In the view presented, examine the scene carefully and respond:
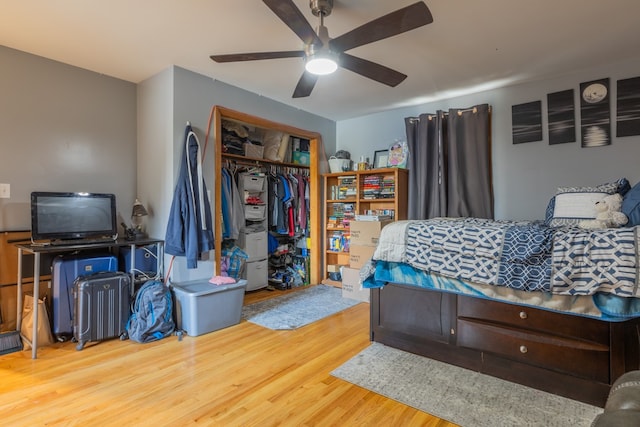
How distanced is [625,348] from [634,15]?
215 cm

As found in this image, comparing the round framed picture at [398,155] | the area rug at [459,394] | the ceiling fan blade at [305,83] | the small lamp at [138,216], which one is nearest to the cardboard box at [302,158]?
the round framed picture at [398,155]

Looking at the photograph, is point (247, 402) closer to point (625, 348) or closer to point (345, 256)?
point (625, 348)

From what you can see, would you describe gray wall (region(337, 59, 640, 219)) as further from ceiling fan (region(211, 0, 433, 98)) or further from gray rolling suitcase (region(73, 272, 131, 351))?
gray rolling suitcase (region(73, 272, 131, 351))

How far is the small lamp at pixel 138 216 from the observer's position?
3.12 m

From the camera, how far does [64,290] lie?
2.55 meters

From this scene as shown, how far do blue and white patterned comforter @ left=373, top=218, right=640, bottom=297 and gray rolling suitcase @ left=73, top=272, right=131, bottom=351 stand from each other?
214cm

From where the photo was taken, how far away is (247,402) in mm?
1823

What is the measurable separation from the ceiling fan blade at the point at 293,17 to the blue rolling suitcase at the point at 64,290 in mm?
2419

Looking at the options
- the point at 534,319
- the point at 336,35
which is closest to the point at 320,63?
the point at 336,35

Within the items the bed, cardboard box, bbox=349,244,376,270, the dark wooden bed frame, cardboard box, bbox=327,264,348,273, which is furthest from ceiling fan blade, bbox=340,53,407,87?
cardboard box, bbox=327,264,348,273

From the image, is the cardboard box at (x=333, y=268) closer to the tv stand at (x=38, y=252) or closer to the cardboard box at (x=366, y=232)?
the cardboard box at (x=366, y=232)

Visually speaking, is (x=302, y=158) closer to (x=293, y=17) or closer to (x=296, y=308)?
(x=296, y=308)

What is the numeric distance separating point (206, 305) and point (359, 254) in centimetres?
185

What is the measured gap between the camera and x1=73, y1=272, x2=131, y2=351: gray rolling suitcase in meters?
2.45
